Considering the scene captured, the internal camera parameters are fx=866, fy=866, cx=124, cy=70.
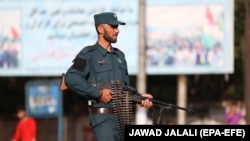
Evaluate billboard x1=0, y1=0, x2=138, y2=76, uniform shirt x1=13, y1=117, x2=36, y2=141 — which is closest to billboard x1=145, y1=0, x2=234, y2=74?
billboard x1=0, y1=0, x2=138, y2=76

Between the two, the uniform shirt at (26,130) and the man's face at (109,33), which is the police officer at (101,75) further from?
the uniform shirt at (26,130)

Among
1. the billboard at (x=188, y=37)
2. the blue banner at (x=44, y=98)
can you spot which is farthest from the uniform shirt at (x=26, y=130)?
the billboard at (x=188, y=37)

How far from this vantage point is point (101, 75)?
7.65m

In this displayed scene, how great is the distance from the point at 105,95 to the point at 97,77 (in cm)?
27

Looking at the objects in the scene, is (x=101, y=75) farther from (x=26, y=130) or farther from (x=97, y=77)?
(x=26, y=130)

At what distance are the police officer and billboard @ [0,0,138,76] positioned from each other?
15.6 metres

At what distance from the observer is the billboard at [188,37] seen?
2320cm

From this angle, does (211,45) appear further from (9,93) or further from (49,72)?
(9,93)

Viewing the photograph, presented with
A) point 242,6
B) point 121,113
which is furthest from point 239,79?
point 121,113

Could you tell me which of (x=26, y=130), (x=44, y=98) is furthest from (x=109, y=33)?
(x=44, y=98)

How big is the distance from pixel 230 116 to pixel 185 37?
3454 millimetres

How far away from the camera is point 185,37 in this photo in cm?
2347

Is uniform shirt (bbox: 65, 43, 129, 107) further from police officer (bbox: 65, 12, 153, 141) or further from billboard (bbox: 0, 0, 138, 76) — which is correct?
billboard (bbox: 0, 0, 138, 76)

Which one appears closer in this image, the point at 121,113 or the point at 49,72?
the point at 121,113
